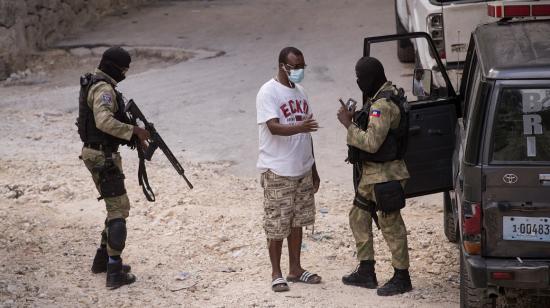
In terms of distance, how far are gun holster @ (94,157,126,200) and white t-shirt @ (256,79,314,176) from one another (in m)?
0.98

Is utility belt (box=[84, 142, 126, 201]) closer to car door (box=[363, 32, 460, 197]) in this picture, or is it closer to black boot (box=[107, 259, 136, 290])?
black boot (box=[107, 259, 136, 290])

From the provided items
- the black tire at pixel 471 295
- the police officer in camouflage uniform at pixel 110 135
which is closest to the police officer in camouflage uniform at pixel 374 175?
the black tire at pixel 471 295

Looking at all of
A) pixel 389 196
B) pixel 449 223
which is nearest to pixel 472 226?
pixel 389 196

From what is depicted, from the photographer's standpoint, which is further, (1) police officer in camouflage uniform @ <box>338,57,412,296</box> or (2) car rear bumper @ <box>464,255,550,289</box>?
(1) police officer in camouflage uniform @ <box>338,57,412,296</box>

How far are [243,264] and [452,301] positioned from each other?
1.64 metres

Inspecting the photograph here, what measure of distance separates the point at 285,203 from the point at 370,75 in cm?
98

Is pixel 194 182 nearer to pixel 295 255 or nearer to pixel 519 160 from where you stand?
pixel 295 255

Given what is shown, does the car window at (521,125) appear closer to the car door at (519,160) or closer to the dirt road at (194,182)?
the car door at (519,160)

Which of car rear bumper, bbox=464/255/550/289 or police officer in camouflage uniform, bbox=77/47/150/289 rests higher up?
police officer in camouflage uniform, bbox=77/47/150/289

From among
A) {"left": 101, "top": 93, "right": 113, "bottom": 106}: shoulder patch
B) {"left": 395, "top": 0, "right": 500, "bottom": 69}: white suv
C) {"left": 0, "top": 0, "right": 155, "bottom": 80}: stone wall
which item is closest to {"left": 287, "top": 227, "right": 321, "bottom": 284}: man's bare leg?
{"left": 101, "top": 93, "right": 113, "bottom": 106}: shoulder patch

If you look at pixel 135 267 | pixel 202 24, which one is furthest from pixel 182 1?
pixel 135 267

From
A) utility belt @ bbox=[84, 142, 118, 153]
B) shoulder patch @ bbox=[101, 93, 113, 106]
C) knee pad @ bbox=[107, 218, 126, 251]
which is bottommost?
knee pad @ bbox=[107, 218, 126, 251]

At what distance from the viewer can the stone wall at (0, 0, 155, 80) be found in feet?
50.6

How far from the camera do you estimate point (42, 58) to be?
623 inches
